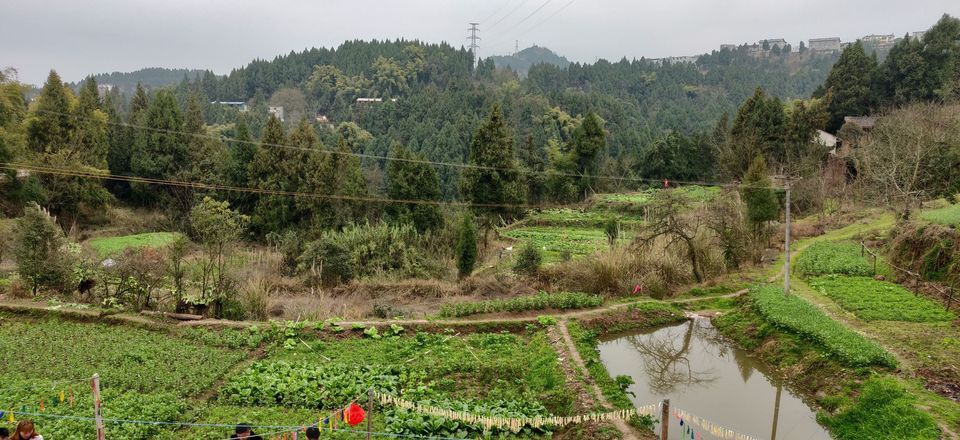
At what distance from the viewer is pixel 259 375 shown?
10453 millimetres

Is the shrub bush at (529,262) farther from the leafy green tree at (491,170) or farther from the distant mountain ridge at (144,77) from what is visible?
the distant mountain ridge at (144,77)

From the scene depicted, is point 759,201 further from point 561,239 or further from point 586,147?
point 586,147

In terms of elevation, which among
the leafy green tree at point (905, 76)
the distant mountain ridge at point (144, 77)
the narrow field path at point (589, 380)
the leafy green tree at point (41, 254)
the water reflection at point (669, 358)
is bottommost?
the water reflection at point (669, 358)

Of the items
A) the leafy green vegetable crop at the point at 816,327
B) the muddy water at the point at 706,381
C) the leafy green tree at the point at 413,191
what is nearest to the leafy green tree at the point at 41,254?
the leafy green tree at the point at 413,191

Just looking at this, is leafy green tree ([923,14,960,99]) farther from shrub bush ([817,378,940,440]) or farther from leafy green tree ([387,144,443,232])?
shrub bush ([817,378,940,440])

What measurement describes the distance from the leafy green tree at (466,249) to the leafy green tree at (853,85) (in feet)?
88.2

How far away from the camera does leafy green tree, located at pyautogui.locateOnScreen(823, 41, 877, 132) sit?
34.5m

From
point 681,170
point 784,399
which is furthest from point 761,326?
point 681,170

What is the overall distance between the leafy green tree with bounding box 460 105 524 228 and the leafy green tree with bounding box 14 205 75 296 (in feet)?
50.7

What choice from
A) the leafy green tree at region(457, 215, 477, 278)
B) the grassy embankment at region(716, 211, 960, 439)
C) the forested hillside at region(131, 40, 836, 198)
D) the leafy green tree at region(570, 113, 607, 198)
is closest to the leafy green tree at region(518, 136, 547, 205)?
the leafy green tree at region(570, 113, 607, 198)

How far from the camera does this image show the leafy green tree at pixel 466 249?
1959 centimetres

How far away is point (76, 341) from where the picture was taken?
1196cm

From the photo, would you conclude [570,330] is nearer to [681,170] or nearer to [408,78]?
[681,170]

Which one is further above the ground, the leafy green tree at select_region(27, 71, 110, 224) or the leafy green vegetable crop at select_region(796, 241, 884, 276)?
the leafy green tree at select_region(27, 71, 110, 224)
